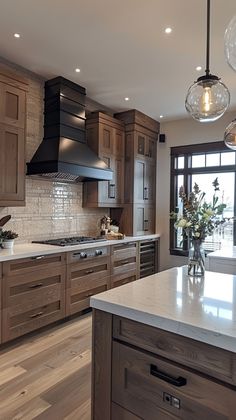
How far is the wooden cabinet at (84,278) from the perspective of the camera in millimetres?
3417

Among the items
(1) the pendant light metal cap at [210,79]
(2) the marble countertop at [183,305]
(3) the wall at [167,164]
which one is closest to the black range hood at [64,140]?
(3) the wall at [167,164]

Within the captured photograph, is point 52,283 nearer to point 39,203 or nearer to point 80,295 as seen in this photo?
point 80,295

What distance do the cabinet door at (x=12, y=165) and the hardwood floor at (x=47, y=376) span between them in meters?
1.55

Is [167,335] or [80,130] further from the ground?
[80,130]

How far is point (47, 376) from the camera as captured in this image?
235cm

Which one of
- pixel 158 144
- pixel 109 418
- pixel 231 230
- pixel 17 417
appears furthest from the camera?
pixel 158 144

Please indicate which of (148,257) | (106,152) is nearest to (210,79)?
(106,152)

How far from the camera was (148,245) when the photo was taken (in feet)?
16.8

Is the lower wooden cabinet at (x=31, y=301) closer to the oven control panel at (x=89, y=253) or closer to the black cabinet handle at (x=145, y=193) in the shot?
the oven control panel at (x=89, y=253)

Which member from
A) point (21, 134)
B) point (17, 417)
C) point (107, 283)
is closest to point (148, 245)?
point (107, 283)

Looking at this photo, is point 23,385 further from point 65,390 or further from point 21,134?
point 21,134

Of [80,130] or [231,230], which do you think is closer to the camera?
[80,130]

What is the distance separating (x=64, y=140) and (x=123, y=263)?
2058mm

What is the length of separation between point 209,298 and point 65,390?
1.47 metres
